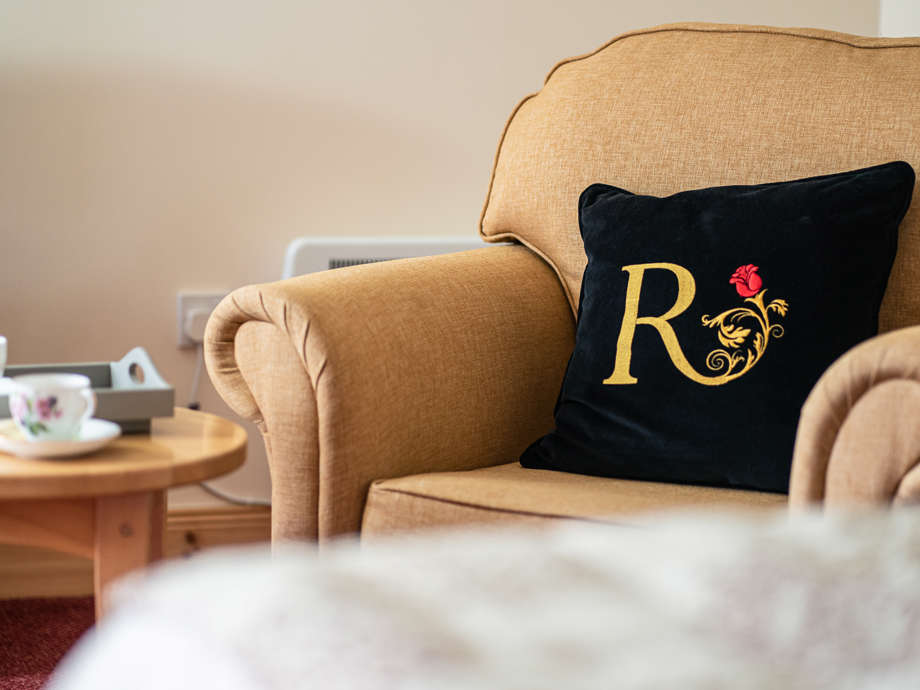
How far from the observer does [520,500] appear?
107cm

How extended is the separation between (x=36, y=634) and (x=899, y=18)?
1912mm

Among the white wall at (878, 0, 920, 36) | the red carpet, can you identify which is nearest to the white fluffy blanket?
the red carpet

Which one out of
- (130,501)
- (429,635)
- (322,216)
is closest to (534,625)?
(429,635)

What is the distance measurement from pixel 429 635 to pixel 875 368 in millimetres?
626

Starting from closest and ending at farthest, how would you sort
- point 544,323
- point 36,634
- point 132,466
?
1. point 132,466
2. point 544,323
3. point 36,634

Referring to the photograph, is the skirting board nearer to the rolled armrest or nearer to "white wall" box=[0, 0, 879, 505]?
"white wall" box=[0, 0, 879, 505]

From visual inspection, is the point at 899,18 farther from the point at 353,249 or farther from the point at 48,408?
the point at 48,408

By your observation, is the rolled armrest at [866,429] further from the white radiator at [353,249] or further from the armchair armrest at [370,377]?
the white radiator at [353,249]

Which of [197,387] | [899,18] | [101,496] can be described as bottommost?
[197,387]

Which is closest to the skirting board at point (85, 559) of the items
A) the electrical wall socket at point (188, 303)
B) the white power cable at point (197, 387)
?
the white power cable at point (197, 387)

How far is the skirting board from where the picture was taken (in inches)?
75.8

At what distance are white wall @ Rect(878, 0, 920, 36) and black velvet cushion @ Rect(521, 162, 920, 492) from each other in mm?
831

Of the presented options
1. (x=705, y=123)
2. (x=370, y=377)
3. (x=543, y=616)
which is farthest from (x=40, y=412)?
(x=705, y=123)

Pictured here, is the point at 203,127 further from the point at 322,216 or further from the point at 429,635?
the point at 429,635
